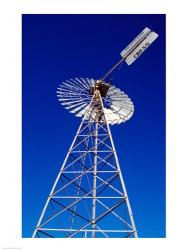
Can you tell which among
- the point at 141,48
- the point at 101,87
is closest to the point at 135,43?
the point at 141,48

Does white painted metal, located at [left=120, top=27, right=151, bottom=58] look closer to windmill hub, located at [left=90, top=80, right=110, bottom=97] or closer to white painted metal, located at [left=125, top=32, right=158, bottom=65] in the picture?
white painted metal, located at [left=125, top=32, right=158, bottom=65]

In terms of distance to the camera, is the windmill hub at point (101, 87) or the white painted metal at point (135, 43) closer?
the white painted metal at point (135, 43)

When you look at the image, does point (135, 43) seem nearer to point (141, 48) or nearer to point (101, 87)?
point (141, 48)

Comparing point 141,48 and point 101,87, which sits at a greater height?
point 141,48

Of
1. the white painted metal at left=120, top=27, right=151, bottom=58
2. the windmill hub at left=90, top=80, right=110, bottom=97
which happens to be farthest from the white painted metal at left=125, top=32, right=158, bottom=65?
the windmill hub at left=90, top=80, right=110, bottom=97

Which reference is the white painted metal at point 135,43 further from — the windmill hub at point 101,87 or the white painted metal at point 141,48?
the windmill hub at point 101,87

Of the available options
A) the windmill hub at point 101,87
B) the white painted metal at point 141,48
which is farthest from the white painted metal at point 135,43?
the windmill hub at point 101,87

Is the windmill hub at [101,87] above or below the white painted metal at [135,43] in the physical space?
below

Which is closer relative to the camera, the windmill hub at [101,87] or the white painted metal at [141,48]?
the white painted metal at [141,48]

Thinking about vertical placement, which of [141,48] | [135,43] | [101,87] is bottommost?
[101,87]

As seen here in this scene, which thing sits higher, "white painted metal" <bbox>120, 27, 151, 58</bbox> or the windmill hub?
"white painted metal" <bbox>120, 27, 151, 58</bbox>
